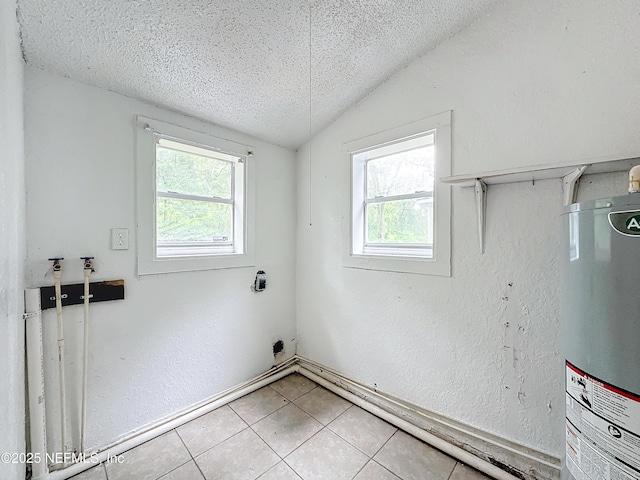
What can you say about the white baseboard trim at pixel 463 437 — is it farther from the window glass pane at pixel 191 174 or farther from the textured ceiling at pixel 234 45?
the textured ceiling at pixel 234 45

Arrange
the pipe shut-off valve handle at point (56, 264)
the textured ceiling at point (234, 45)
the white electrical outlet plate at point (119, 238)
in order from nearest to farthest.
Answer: the textured ceiling at point (234, 45)
the pipe shut-off valve handle at point (56, 264)
the white electrical outlet plate at point (119, 238)

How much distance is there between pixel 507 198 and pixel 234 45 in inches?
63.7

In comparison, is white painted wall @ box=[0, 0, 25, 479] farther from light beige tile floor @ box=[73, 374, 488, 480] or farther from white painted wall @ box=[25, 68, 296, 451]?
light beige tile floor @ box=[73, 374, 488, 480]


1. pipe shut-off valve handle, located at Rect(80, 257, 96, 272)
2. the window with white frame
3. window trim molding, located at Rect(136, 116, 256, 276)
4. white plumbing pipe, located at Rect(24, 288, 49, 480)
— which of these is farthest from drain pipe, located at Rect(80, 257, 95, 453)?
the window with white frame

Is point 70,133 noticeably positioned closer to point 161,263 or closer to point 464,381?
point 161,263

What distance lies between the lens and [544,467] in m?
1.20

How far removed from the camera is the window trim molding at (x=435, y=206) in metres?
1.48

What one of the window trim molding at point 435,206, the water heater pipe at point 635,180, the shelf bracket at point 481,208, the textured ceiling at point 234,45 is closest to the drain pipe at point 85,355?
the textured ceiling at point 234,45

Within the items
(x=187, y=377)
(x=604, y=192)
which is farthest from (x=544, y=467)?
(x=187, y=377)

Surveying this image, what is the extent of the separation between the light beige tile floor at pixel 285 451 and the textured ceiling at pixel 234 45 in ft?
6.67

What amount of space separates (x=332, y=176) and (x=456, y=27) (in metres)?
1.15

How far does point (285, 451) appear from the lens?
141 centimetres

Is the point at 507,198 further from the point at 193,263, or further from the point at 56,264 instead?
the point at 56,264

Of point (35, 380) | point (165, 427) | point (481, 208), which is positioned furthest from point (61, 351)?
point (481, 208)
